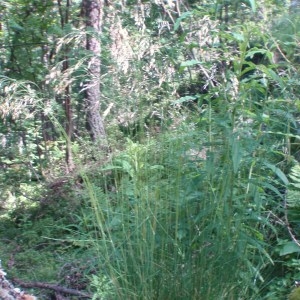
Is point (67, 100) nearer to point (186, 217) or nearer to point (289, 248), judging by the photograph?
point (289, 248)

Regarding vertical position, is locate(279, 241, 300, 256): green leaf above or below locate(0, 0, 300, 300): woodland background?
below

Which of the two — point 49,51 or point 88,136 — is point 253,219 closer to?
point 88,136

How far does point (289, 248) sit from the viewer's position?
471 cm

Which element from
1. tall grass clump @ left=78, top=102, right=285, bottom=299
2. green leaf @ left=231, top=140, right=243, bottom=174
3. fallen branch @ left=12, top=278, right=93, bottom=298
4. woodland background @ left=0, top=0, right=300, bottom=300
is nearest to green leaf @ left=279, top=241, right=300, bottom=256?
woodland background @ left=0, top=0, right=300, bottom=300

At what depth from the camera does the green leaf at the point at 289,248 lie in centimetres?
468

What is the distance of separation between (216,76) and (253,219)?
1136 millimetres

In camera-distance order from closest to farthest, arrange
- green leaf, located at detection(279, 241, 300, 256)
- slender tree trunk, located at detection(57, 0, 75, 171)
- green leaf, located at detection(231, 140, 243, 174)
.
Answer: green leaf, located at detection(231, 140, 243, 174)
green leaf, located at detection(279, 241, 300, 256)
slender tree trunk, located at detection(57, 0, 75, 171)

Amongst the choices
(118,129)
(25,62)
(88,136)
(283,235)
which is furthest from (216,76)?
(25,62)

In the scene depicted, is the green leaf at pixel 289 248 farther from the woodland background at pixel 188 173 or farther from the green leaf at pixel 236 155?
the green leaf at pixel 236 155

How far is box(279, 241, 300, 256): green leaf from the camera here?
4680 mm

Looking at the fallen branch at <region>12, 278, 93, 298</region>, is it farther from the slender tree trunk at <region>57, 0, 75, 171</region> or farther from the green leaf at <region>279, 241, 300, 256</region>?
the slender tree trunk at <region>57, 0, 75, 171</region>

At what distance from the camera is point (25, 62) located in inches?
356

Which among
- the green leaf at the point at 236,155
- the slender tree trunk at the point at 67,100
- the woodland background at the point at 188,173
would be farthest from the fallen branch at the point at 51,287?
the slender tree trunk at the point at 67,100

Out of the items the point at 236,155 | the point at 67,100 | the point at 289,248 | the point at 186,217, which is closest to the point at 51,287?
the point at 289,248
